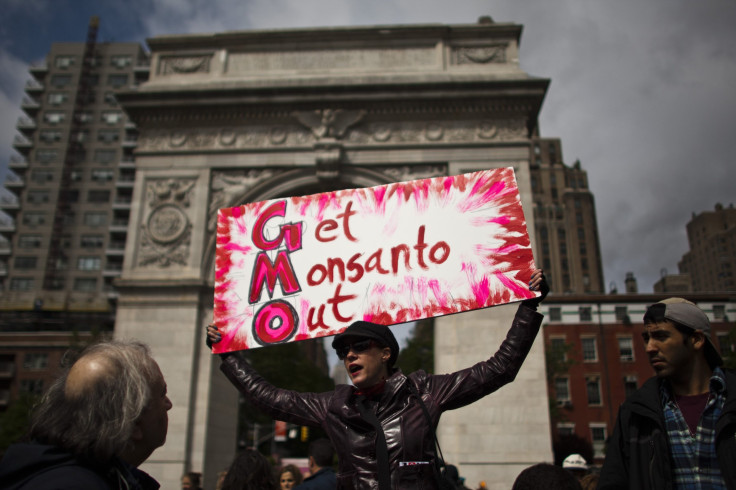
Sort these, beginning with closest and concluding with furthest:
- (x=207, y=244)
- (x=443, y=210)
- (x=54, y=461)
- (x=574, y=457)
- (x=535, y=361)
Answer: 1. (x=54, y=461)
2. (x=443, y=210)
3. (x=574, y=457)
4. (x=535, y=361)
5. (x=207, y=244)

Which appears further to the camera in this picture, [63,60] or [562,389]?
[63,60]

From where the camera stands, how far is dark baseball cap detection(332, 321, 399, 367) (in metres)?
3.15

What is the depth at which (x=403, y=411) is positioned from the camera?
9.96 ft

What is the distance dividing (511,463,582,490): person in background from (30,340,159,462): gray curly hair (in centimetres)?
235

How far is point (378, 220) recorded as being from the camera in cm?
490

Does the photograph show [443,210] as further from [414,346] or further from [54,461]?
[414,346]

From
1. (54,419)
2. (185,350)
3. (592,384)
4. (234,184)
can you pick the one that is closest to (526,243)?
(54,419)

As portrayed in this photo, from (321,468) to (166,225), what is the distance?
14.0 metres

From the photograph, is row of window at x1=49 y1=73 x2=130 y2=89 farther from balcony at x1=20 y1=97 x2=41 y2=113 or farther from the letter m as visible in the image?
the letter m

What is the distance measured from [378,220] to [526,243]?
47.7 inches

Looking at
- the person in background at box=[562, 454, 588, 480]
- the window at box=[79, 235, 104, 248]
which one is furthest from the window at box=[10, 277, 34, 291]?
the person in background at box=[562, 454, 588, 480]

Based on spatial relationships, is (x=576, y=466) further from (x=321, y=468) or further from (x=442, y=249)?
(x=442, y=249)

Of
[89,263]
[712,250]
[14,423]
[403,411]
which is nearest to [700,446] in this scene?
[403,411]

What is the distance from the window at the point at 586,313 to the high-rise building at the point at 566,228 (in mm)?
43742
